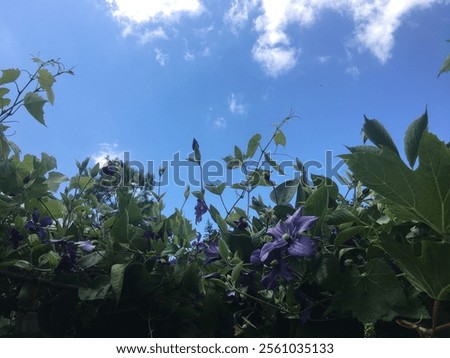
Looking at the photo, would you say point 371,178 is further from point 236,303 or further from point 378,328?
point 236,303

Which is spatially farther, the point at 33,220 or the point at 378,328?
the point at 33,220

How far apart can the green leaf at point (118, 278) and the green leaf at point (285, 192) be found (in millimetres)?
383

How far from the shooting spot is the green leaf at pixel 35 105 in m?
1.31

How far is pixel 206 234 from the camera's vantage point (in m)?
1.22

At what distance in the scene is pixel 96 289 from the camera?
3.55 feet

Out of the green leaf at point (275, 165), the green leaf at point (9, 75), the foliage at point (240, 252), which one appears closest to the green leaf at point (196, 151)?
the foliage at point (240, 252)

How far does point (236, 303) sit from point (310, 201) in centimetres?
35

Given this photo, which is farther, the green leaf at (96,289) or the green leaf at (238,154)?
the green leaf at (238,154)

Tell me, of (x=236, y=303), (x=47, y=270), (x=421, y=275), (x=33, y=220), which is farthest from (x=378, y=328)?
(x=33, y=220)

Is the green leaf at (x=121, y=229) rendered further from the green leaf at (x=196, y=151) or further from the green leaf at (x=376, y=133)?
the green leaf at (x=376, y=133)

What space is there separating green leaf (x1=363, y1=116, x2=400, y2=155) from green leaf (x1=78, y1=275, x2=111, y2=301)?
2.16ft

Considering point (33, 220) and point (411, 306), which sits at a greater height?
point (33, 220)

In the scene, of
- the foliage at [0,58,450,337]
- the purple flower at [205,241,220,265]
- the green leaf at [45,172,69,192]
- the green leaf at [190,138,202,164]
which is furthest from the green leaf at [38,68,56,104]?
the purple flower at [205,241,220,265]
